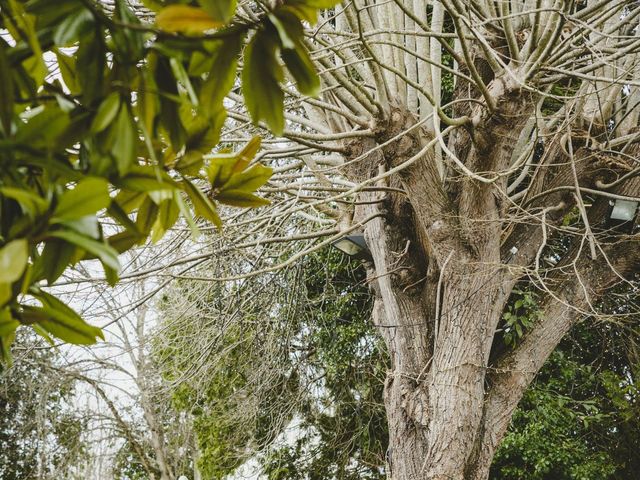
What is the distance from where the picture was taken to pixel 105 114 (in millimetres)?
641

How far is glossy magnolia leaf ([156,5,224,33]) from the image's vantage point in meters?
0.60

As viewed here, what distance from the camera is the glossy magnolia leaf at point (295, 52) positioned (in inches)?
26.5

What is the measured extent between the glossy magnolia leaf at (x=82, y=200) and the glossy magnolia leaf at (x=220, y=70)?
0.64ft

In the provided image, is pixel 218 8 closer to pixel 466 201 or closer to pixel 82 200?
pixel 82 200

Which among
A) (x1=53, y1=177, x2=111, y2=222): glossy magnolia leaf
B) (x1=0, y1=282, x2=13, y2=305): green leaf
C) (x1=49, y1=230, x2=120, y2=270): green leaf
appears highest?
(x1=53, y1=177, x2=111, y2=222): glossy magnolia leaf

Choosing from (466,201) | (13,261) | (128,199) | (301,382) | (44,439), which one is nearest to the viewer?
(13,261)

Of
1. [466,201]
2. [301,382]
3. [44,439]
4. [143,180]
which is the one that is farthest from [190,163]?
[44,439]

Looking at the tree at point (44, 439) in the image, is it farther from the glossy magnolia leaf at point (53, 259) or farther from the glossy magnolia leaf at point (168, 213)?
the glossy magnolia leaf at point (53, 259)

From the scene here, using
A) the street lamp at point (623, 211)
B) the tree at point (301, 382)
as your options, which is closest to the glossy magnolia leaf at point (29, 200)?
the street lamp at point (623, 211)

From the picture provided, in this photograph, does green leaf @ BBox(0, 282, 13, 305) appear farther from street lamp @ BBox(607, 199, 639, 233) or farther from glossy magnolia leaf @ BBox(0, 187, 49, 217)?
street lamp @ BBox(607, 199, 639, 233)

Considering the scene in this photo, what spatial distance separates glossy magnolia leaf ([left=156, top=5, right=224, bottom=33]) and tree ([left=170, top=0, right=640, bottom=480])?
2967mm

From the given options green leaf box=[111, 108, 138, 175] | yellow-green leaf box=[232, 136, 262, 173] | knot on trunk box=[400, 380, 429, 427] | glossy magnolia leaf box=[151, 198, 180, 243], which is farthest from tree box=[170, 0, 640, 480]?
green leaf box=[111, 108, 138, 175]

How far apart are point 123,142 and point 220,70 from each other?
0.14 meters

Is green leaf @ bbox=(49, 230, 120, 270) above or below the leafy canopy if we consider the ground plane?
below
